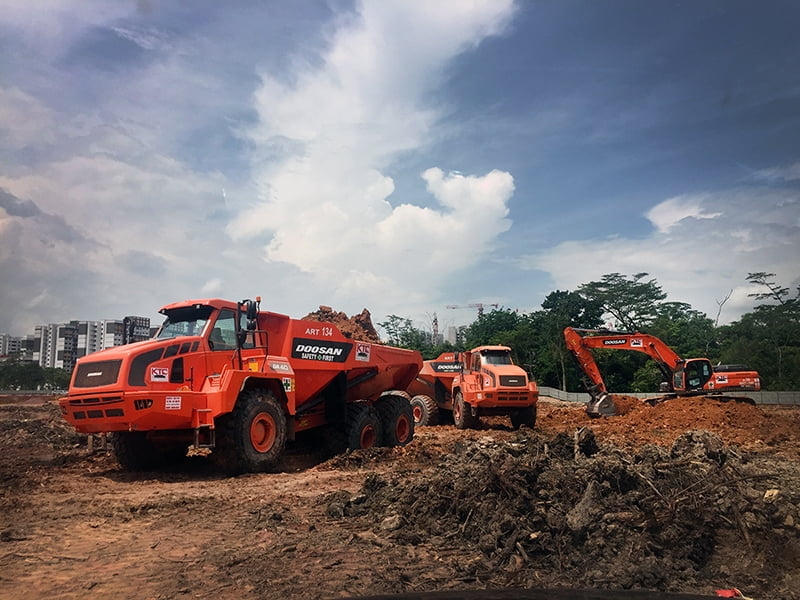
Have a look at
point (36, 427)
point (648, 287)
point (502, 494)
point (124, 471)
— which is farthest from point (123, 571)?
point (648, 287)

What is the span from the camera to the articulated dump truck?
26.9 ft

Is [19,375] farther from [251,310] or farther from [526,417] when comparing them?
[251,310]

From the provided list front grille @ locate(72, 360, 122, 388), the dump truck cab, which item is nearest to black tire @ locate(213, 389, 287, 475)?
front grille @ locate(72, 360, 122, 388)

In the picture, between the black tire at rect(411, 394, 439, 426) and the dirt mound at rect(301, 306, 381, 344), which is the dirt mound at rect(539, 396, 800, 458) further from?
the dirt mound at rect(301, 306, 381, 344)

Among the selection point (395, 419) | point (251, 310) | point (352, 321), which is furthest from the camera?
point (352, 321)

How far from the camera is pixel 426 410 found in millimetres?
19000

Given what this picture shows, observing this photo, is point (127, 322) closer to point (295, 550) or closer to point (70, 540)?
point (70, 540)

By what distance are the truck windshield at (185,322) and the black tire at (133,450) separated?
154cm

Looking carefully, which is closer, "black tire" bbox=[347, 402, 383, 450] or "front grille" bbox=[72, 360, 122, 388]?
"front grille" bbox=[72, 360, 122, 388]

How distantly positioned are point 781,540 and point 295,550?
358 centimetres

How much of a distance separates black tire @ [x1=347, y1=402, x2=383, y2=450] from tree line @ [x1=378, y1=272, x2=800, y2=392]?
25910 millimetres

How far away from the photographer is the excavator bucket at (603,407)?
2020 cm

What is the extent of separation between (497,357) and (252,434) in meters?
9.69

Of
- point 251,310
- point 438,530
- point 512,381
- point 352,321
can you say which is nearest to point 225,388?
point 251,310
